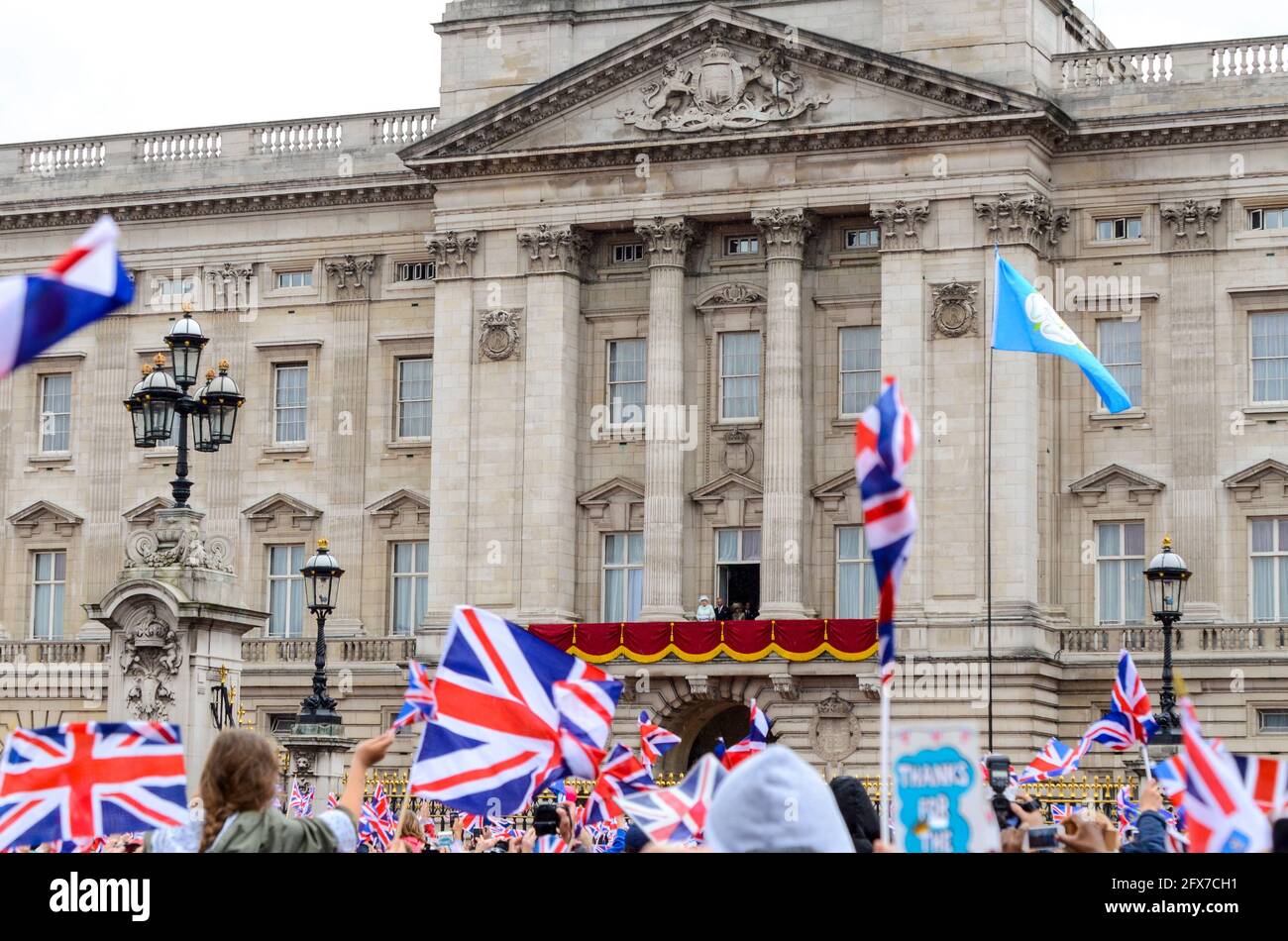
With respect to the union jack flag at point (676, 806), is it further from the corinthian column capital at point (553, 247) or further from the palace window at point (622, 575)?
the corinthian column capital at point (553, 247)

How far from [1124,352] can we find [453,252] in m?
14.8

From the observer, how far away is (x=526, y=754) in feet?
50.3

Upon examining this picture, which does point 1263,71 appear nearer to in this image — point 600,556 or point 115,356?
point 600,556

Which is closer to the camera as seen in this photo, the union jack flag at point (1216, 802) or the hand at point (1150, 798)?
the union jack flag at point (1216, 802)

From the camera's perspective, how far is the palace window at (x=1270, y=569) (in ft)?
172

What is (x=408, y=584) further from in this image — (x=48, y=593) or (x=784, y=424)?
(x=784, y=424)

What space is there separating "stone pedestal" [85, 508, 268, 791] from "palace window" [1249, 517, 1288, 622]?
3059 centimetres

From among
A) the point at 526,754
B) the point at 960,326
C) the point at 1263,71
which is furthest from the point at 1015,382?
the point at 526,754

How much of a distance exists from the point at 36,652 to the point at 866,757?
1979 centimetres

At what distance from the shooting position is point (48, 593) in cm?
6244

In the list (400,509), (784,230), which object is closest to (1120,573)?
(784,230)

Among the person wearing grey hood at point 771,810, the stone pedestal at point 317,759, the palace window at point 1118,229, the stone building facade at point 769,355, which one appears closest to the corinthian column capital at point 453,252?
the stone building facade at point 769,355

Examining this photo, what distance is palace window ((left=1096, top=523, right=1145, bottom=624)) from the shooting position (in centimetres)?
5366

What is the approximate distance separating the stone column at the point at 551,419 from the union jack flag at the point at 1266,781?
4404 cm
